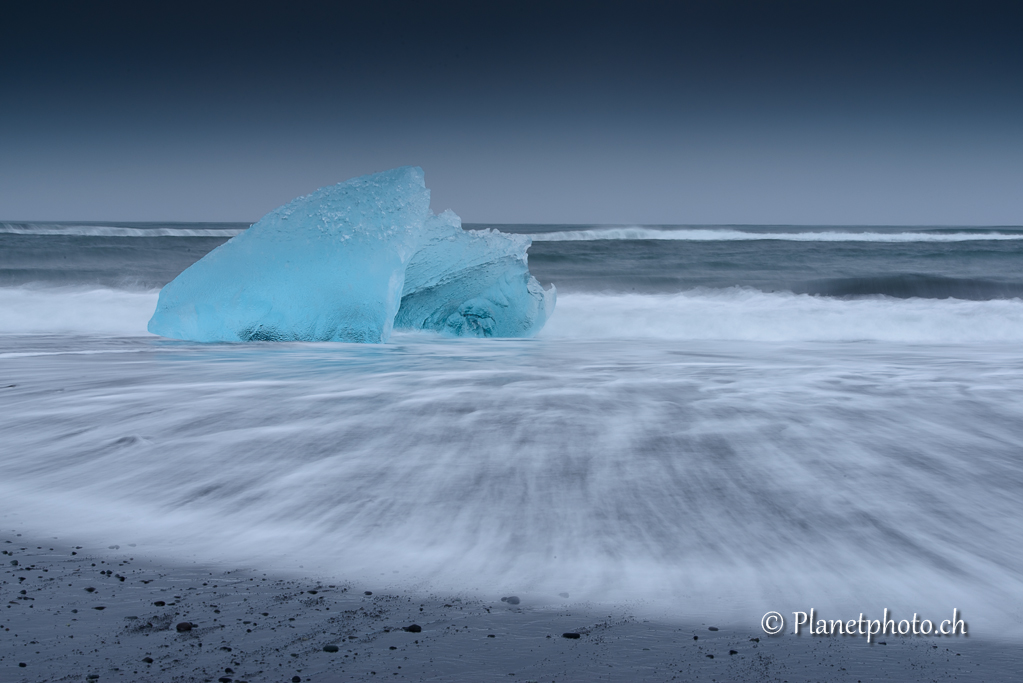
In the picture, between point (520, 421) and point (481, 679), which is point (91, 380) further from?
point (481, 679)

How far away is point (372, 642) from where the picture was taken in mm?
1022

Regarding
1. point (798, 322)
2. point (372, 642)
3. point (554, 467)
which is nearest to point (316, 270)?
point (554, 467)

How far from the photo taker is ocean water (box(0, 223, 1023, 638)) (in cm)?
128

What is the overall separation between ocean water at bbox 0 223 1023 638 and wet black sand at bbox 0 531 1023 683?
8 centimetres

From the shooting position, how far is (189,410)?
2.44m

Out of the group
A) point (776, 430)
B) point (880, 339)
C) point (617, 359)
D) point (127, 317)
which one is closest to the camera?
point (776, 430)

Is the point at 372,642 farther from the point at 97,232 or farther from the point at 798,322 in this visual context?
the point at 97,232

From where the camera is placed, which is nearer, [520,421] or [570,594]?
[570,594]

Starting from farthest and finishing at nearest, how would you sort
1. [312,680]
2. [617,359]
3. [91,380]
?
[617,359]
[91,380]
[312,680]

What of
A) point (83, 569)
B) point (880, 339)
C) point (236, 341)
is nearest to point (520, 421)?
point (83, 569)

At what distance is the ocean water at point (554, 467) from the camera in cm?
128

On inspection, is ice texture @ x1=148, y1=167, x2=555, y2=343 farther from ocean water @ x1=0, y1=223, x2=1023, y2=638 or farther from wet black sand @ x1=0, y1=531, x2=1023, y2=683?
wet black sand @ x1=0, y1=531, x2=1023, y2=683

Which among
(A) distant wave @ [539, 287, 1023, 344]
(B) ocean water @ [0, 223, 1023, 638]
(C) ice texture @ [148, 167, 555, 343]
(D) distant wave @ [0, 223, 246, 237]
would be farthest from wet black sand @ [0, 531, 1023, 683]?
(D) distant wave @ [0, 223, 246, 237]

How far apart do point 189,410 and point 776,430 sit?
2.08 meters
